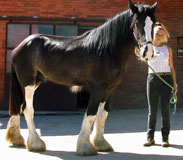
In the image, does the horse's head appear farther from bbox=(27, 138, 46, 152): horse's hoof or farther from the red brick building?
the red brick building

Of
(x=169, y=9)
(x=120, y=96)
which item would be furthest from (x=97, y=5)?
(x=120, y=96)

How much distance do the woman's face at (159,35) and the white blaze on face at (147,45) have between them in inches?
38.0

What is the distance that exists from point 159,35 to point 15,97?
2.71m

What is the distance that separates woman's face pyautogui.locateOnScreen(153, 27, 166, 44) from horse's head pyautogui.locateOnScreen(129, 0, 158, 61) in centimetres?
84

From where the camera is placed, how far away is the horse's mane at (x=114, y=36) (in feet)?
11.5

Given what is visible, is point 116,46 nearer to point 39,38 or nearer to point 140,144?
point 39,38

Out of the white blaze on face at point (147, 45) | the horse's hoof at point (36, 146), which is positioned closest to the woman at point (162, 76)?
the white blaze on face at point (147, 45)

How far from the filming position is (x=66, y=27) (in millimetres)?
7801

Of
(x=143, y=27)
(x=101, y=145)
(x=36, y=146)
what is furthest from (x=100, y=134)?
(x=143, y=27)

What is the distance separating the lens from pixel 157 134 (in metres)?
5.00

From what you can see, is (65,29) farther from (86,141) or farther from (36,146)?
(86,141)

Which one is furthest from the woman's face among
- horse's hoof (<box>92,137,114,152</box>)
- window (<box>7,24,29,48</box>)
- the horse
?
window (<box>7,24,29,48</box>)

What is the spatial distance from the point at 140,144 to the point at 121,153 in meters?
0.64

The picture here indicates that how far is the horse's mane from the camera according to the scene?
3.49 m
